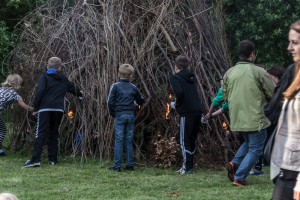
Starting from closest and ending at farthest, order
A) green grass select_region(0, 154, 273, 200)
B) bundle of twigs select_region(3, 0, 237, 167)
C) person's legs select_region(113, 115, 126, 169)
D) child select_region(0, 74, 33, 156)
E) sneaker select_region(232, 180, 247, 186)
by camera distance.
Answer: green grass select_region(0, 154, 273, 200), sneaker select_region(232, 180, 247, 186), person's legs select_region(113, 115, 126, 169), bundle of twigs select_region(3, 0, 237, 167), child select_region(0, 74, 33, 156)

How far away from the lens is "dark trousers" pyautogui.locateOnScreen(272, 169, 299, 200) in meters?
4.38

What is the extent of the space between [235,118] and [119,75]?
94.2 inches

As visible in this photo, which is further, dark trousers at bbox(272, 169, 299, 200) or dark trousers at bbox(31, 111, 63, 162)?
dark trousers at bbox(31, 111, 63, 162)

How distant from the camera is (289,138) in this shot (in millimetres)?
4402

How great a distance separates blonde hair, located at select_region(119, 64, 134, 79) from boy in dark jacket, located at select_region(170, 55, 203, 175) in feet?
2.08

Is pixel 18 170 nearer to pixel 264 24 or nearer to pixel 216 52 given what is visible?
pixel 216 52

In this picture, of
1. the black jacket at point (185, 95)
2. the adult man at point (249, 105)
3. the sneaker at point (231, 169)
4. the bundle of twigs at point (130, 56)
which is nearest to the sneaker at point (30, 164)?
the bundle of twigs at point (130, 56)

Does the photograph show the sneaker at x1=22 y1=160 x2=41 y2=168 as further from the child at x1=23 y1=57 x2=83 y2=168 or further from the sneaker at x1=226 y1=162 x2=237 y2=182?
the sneaker at x1=226 y1=162 x2=237 y2=182

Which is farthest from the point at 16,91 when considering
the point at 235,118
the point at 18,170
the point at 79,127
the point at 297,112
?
the point at 297,112

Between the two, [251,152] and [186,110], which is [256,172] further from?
[251,152]

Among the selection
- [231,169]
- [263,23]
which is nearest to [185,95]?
[231,169]

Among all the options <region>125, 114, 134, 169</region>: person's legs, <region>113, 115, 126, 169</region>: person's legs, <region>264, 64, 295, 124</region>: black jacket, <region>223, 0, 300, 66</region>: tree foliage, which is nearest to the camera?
<region>264, 64, 295, 124</region>: black jacket

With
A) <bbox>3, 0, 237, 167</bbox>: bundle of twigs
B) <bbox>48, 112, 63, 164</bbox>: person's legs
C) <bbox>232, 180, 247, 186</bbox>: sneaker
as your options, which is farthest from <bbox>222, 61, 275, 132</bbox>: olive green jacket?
<bbox>48, 112, 63, 164</bbox>: person's legs

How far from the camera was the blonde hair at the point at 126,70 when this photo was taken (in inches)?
396
